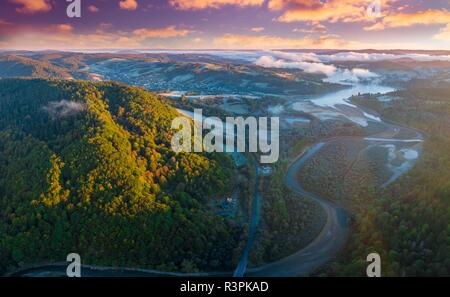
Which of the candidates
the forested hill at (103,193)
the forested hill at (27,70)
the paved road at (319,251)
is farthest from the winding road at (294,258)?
the forested hill at (27,70)

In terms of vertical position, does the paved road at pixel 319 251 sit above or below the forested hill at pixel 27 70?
below

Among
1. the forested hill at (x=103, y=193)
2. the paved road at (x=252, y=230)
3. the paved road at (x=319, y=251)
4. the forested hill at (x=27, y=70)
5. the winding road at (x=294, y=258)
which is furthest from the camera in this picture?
the forested hill at (x=27, y=70)

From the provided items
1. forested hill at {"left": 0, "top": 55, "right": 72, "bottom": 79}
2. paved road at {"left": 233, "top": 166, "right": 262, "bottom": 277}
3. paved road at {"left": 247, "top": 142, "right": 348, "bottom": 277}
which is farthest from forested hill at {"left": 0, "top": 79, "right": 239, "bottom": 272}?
forested hill at {"left": 0, "top": 55, "right": 72, "bottom": 79}

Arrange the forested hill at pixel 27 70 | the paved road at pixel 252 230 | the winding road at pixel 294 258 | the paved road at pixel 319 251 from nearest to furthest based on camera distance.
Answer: the winding road at pixel 294 258 < the paved road at pixel 319 251 < the paved road at pixel 252 230 < the forested hill at pixel 27 70

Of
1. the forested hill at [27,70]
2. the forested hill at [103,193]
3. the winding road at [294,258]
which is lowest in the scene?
the winding road at [294,258]

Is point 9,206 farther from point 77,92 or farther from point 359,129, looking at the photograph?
point 359,129

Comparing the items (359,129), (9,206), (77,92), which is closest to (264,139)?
(359,129)

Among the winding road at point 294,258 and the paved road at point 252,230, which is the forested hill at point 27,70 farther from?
the winding road at point 294,258

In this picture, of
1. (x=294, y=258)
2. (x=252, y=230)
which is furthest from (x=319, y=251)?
(x=252, y=230)
